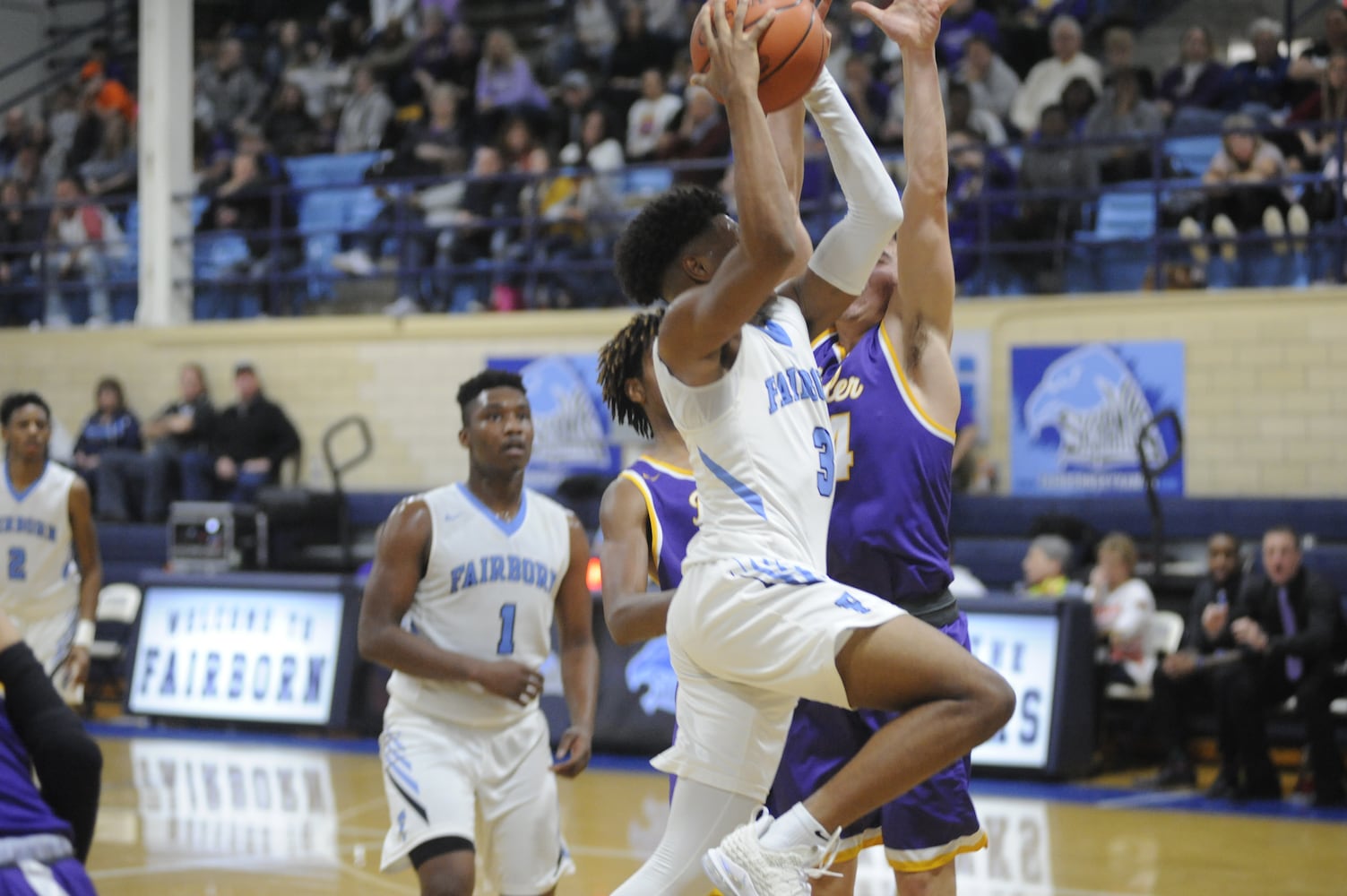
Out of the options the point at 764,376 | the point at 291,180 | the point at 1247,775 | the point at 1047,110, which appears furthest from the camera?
the point at 291,180

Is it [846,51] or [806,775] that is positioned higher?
[846,51]

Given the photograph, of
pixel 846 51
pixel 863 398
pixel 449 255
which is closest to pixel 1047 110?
pixel 846 51

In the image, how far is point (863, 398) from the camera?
4.18 meters

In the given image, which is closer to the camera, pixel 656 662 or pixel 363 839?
pixel 363 839

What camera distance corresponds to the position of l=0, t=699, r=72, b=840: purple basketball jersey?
2701 mm

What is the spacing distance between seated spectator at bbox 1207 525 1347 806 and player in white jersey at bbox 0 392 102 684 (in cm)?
597

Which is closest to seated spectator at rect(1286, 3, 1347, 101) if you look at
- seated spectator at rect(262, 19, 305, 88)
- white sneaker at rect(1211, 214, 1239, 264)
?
white sneaker at rect(1211, 214, 1239, 264)

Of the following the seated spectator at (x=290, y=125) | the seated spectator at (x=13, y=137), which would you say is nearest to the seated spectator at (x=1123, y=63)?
the seated spectator at (x=290, y=125)

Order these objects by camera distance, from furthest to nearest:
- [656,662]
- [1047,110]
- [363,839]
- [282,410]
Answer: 1. [282,410]
2. [1047,110]
3. [656,662]
4. [363,839]

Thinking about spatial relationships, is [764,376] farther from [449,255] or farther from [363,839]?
[449,255]

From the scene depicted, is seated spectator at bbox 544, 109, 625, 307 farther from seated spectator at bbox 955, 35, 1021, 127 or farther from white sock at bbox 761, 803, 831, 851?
white sock at bbox 761, 803, 831, 851

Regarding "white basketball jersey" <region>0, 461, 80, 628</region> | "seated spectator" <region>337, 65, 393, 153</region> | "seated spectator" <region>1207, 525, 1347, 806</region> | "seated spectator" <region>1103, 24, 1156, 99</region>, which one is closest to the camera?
"white basketball jersey" <region>0, 461, 80, 628</region>

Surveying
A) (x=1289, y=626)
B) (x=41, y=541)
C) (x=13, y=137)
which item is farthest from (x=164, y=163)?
(x=1289, y=626)

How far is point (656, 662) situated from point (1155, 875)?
3796 millimetres
